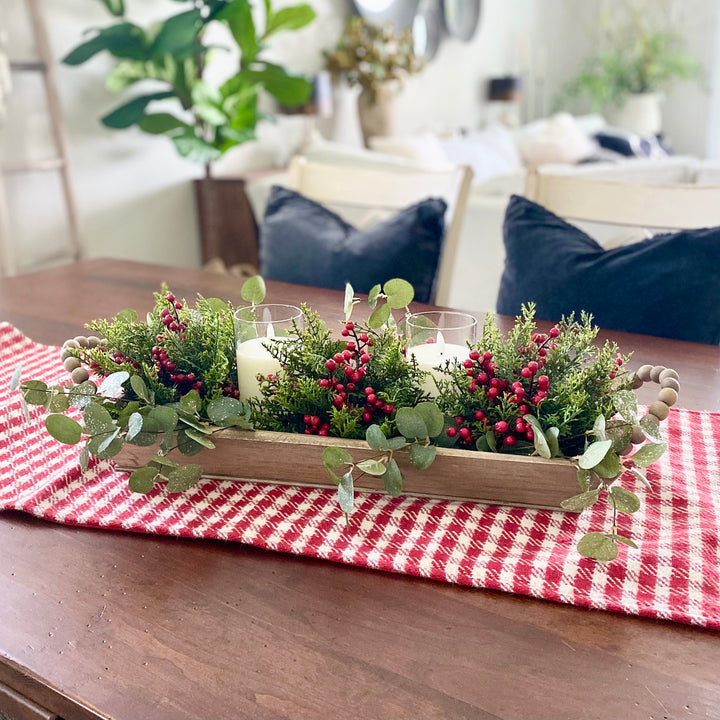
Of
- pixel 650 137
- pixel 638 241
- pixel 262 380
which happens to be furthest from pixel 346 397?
pixel 650 137

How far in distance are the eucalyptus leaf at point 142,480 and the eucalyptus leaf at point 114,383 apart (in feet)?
0.24

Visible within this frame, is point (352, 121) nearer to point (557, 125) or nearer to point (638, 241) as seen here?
point (557, 125)

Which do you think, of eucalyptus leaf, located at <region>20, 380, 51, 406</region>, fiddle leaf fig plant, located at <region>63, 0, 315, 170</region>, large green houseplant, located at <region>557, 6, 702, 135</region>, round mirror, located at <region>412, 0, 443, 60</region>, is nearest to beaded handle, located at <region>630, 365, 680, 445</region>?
eucalyptus leaf, located at <region>20, 380, 51, 406</region>

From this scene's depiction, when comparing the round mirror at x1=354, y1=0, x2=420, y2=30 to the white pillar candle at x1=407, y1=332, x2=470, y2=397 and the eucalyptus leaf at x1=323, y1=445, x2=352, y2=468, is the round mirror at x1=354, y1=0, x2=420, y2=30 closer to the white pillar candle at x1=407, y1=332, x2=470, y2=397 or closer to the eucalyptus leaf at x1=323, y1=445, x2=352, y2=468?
the white pillar candle at x1=407, y1=332, x2=470, y2=397

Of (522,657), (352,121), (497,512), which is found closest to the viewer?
(522,657)

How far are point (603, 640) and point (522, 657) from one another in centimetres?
6

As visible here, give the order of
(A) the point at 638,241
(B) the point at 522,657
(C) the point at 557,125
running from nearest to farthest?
1. (B) the point at 522,657
2. (A) the point at 638,241
3. (C) the point at 557,125

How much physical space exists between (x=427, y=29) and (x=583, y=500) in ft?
16.1

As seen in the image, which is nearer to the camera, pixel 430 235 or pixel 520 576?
pixel 520 576

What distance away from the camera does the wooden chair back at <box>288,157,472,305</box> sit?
1.69 m

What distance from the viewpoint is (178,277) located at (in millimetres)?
1549

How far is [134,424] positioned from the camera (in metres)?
0.68

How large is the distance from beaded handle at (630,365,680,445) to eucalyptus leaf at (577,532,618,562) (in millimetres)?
107

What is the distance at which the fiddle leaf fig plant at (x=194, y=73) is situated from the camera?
2.81 m
